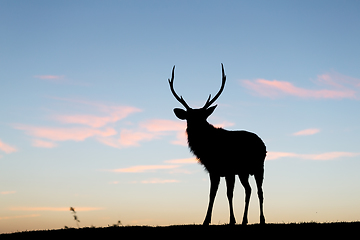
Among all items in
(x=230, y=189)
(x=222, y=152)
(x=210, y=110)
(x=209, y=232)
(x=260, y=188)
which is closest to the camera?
(x=209, y=232)

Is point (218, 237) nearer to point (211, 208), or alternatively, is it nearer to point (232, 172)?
point (211, 208)

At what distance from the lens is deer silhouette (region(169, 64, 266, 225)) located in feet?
48.5

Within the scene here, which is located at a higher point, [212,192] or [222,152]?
[222,152]

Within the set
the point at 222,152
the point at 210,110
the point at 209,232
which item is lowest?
the point at 209,232

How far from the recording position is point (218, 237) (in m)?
10.6

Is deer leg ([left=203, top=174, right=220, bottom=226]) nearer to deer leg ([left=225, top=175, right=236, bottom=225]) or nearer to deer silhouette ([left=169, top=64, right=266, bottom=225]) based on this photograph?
deer silhouette ([left=169, top=64, right=266, bottom=225])

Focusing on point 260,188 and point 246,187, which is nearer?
point 246,187

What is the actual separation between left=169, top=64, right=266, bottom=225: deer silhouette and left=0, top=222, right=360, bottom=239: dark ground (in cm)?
252

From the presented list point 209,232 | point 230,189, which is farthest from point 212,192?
point 209,232

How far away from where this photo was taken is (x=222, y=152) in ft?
49.1

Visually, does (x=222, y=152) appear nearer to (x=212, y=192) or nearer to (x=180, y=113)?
(x=212, y=192)

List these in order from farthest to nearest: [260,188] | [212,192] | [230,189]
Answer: [260,188], [230,189], [212,192]

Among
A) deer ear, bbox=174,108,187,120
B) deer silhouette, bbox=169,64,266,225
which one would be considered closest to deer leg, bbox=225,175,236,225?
deer silhouette, bbox=169,64,266,225

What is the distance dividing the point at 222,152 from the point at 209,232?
13.5 ft
